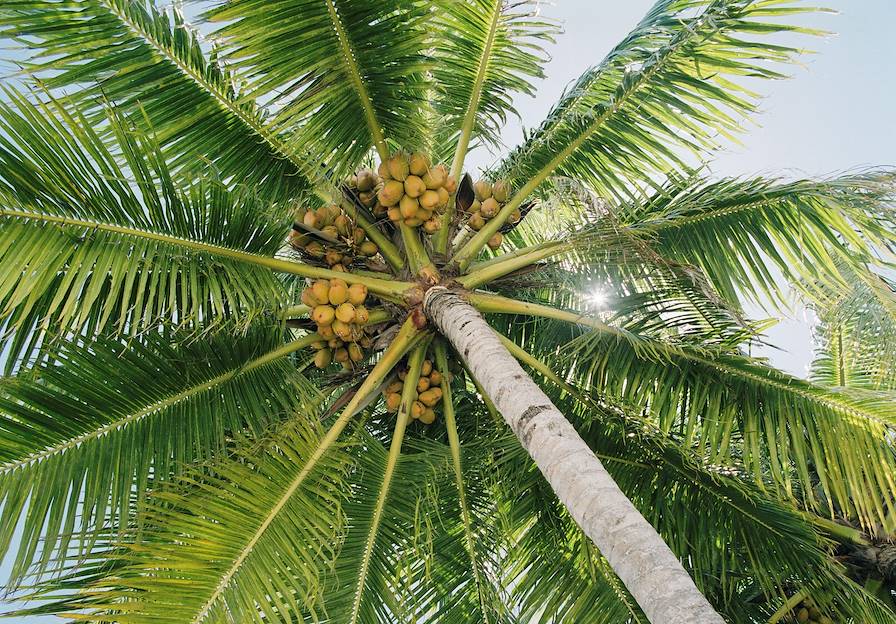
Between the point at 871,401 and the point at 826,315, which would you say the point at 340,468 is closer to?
the point at 871,401

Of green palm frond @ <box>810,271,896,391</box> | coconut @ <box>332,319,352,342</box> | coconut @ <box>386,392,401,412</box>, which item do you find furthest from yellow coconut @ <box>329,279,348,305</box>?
green palm frond @ <box>810,271,896,391</box>

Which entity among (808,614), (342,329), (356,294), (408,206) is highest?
(408,206)

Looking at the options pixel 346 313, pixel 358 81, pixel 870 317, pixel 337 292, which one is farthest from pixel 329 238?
pixel 870 317

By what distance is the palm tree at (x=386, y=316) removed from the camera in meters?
3.27

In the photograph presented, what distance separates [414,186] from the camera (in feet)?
12.9

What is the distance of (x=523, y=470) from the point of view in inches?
173

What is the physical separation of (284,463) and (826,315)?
142 inches

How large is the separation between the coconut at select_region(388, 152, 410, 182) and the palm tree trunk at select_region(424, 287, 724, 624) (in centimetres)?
72

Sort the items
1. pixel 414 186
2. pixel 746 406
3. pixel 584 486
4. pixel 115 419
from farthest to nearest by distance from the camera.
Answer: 1. pixel 746 406
2. pixel 414 186
3. pixel 115 419
4. pixel 584 486

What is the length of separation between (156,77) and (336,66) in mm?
920

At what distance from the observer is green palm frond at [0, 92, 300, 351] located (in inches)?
123

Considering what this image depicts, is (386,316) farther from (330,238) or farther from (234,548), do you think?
(234,548)

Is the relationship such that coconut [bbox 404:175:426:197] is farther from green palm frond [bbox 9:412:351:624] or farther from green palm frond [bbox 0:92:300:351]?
green palm frond [bbox 9:412:351:624]

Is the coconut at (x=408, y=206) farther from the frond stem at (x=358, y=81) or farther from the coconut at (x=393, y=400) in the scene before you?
the coconut at (x=393, y=400)
